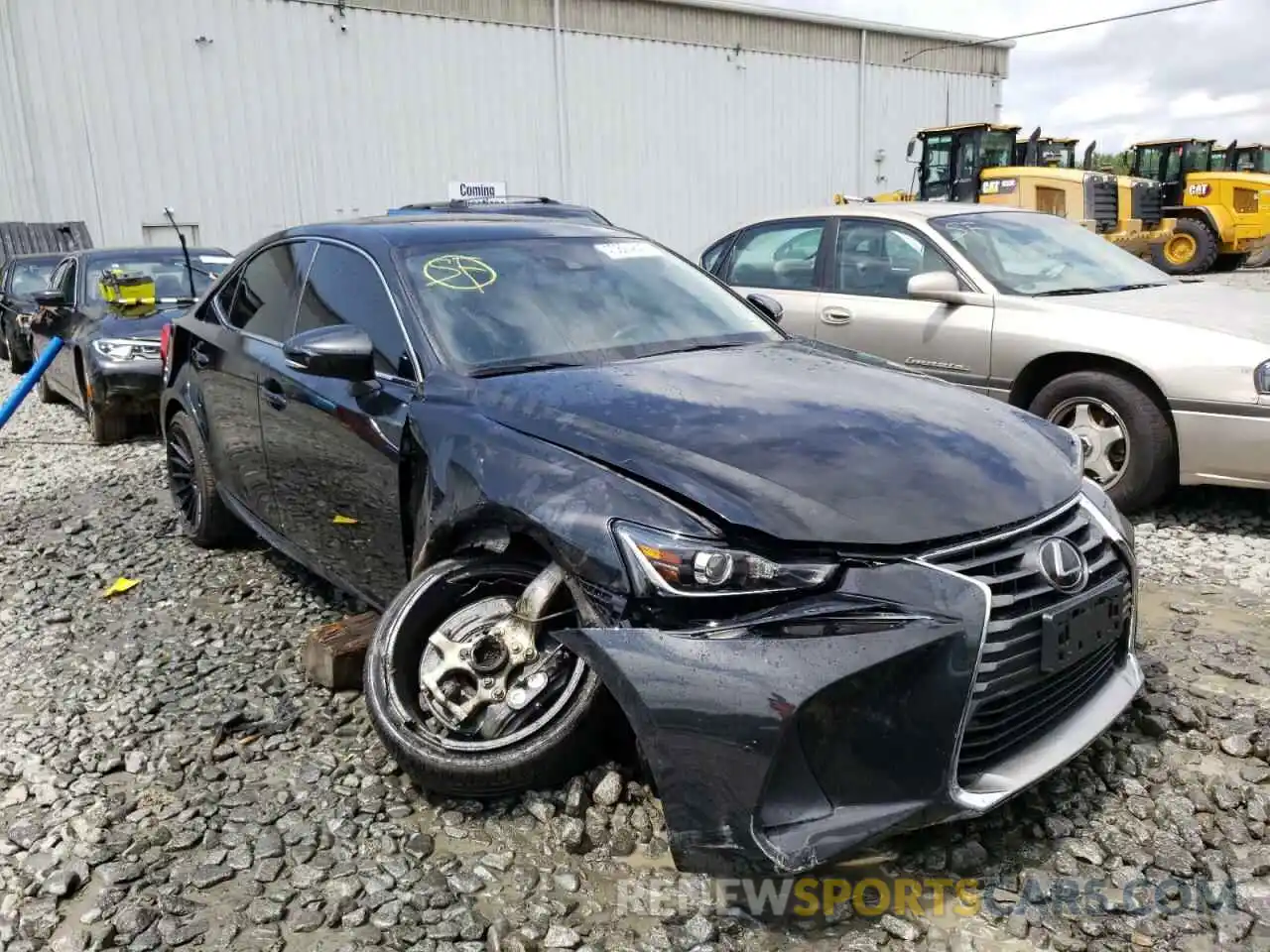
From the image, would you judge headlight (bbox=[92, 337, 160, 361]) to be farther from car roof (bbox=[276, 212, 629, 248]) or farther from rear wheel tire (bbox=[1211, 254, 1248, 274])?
rear wheel tire (bbox=[1211, 254, 1248, 274])

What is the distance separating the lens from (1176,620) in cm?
390

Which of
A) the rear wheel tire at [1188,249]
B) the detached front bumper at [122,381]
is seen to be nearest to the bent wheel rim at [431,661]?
the detached front bumper at [122,381]

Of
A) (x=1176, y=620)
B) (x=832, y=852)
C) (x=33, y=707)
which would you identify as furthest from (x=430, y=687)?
(x=1176, y=620)

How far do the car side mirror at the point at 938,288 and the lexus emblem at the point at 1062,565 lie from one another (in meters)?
3.54

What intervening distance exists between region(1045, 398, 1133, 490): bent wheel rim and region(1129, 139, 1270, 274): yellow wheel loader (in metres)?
17.2

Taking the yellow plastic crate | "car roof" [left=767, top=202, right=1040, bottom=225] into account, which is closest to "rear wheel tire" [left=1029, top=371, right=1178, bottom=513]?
"car roof" [left=767, top=202, right=1040, bottom=225]

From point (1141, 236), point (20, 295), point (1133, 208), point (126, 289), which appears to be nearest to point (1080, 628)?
point (126, 289)

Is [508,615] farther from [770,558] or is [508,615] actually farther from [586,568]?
[770,558]

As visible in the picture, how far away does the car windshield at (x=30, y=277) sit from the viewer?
39.6ft

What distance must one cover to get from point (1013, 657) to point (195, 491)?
419 cm

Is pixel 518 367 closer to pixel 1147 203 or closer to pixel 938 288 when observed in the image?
pixel 938 288

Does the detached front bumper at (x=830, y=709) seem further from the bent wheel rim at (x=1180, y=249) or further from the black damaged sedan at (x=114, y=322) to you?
the bent wheel rim at (x=1180, y=249)

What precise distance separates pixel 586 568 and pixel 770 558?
1.42 feet

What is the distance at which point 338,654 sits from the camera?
3.41 m
